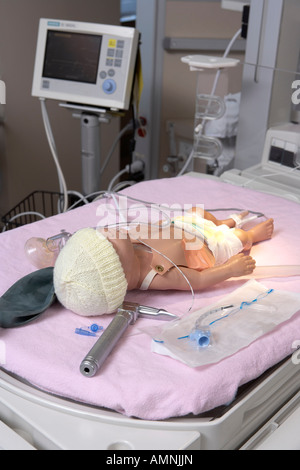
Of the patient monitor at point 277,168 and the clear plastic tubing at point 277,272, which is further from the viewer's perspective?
the patient monitor at point 277,168

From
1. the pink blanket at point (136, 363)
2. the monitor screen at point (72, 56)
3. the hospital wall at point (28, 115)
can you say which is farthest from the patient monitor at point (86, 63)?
the pink blanket at point (136, 363)

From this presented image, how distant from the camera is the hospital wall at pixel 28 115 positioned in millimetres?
2297

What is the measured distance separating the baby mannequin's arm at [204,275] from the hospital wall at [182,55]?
1230 mm

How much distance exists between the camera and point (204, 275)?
1.17m

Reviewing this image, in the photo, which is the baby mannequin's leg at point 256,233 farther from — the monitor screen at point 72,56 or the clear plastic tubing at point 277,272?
the monitor screen at point 72,56

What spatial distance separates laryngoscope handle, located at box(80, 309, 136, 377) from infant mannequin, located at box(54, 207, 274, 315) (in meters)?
0.04

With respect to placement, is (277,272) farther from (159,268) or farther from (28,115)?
(28,115)

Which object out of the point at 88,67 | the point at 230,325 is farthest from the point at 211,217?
the point at 88,67

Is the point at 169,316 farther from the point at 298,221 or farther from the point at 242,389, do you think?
the point at 298,221

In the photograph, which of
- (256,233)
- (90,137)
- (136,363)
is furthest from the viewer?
(90,137)

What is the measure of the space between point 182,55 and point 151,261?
1.54 meters

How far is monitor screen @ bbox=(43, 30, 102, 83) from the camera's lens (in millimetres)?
1844

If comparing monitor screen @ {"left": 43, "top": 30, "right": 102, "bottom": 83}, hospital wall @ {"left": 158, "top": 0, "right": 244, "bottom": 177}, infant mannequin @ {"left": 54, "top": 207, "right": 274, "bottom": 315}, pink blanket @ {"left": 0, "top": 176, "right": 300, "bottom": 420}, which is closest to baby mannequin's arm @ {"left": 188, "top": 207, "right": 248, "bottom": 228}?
infant mannequin @ {"left": 54, "top": 207, "right": 274, "bottom": 315}

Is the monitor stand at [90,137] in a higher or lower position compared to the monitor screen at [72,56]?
lower
